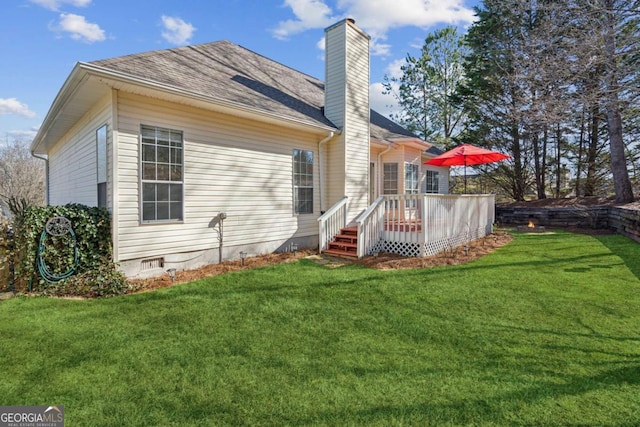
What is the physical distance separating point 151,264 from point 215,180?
1992 mm

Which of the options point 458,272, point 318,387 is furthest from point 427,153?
point 318,387

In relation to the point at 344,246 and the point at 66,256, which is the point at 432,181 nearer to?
the point at 344,246

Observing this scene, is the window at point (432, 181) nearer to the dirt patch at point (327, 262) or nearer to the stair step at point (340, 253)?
the dirt patch at point (327, 262)

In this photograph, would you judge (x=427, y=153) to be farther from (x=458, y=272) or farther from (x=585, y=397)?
(x=585, y=397)

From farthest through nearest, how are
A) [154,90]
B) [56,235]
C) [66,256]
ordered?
[154,90]
[66,256]
[56,235]

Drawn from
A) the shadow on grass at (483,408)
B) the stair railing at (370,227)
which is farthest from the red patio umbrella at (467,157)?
the shadow on grass at (483,408)

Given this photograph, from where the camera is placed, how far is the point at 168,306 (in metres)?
4.25

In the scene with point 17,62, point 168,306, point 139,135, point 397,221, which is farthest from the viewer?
point 17,62

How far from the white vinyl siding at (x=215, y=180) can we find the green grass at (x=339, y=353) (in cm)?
127

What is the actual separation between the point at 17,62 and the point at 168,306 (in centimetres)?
1205

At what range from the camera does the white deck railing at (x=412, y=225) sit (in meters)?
6.91

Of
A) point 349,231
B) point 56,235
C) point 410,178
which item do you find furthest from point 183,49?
point 410,178

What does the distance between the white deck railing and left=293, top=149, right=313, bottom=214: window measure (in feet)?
5.81

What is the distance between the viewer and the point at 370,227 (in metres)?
7.29
